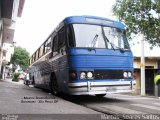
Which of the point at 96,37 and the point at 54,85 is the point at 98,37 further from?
the point at 54,85

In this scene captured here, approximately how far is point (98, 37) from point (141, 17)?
8.02m

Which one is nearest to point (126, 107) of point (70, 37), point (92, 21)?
point (70, 37)

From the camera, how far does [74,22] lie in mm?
10766

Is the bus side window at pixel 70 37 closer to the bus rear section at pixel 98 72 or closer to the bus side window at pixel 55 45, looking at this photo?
the bus rear section at pixel 98 72

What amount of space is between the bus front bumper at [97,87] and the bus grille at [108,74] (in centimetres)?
20

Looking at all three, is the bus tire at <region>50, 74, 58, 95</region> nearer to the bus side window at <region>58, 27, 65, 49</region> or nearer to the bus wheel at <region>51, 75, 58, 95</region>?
the bus wheel at <region>51, 75, 58, 95</region>

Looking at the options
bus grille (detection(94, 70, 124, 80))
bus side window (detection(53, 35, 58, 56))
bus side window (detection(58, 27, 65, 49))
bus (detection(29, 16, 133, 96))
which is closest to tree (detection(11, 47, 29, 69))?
bus side window (detection(53, 35, 58, 56))

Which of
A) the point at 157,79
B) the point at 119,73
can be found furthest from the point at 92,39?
the point at 157,79

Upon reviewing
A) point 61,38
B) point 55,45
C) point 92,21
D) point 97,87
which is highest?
point 92,21

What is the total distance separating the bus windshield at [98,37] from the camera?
10.5 m

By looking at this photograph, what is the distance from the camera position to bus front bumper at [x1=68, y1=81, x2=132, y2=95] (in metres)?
10.0

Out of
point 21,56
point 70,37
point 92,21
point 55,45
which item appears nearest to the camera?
point 70,37

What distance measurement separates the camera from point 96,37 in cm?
1078

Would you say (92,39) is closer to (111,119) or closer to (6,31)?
(111,119)
